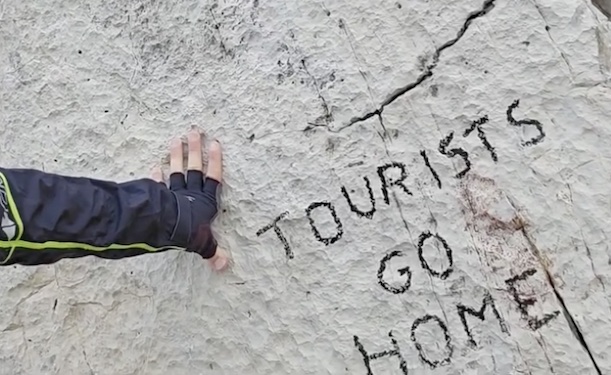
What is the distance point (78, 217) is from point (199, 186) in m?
0.28

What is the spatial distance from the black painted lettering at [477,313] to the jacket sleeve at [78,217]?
453 millimetres

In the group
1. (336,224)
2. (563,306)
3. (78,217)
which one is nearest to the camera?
(78,217)

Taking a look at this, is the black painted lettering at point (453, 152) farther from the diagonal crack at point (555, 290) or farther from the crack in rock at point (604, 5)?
the crack in rock at point (604, 5)

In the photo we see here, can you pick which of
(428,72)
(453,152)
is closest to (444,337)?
(453,152)

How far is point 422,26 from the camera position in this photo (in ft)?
4.65

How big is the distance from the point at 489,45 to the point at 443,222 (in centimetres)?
28

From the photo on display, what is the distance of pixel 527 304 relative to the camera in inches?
54.7

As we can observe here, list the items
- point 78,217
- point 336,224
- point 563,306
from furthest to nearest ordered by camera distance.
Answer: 1. point 336,224
2. point 563,306
3. point 78,217

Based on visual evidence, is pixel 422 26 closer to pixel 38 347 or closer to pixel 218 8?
pixel 218 8

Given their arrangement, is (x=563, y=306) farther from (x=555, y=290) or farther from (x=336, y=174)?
(x=336, y=174)

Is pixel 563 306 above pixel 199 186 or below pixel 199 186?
below

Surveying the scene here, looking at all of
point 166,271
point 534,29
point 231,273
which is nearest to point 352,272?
point 231,273

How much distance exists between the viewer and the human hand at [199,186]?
1.45m

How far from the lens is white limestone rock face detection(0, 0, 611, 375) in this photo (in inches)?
53.8
